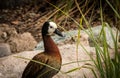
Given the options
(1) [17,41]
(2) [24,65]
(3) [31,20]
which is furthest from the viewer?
(3) [31,20]

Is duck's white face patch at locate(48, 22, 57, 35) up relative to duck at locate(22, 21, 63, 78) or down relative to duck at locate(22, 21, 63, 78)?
up

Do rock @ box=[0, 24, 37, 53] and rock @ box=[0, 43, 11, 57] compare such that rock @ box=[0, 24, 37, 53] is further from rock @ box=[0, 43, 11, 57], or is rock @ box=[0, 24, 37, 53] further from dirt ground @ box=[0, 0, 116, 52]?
rock @ box=[0, 43, 11, 57]

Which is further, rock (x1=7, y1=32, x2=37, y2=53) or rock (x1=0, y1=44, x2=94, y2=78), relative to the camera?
rock (x1=7, y1=32, x2=37, y2=53)

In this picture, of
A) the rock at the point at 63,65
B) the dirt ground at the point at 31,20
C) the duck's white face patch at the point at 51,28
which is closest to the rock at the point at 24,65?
the rock at the point at 63,65

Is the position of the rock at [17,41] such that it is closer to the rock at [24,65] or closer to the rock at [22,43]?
the rock at [22,43]

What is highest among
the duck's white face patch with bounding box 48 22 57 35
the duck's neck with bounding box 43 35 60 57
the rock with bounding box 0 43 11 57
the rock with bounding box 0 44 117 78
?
the duck's white face patch with bounding box 48 22 57 35

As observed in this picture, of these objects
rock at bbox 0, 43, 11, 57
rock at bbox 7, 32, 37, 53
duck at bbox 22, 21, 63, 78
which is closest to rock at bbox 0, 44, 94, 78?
duck at bbox 22, 21, 63, 78

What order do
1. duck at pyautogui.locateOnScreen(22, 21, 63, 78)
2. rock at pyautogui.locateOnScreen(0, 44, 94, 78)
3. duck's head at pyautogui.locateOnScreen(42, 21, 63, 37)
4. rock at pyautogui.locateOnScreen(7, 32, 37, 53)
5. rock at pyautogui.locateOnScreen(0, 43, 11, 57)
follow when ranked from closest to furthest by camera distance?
duck at pyautogui.locateOnScreen(22, 21, 63, 78) → duck's head at pyautogui.locateOnScreen(42, 21, 63, 37) → rock at pyautogui.locateOnScreen(0, 44, 94, 78) → rock at pyautogui.locateOnScreen(0, 43, 11, 57) → rock at pyautogui.locateOnScreen(7, 32, 37, 53)

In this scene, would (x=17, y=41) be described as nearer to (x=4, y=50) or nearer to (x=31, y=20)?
(x=4, y=50)

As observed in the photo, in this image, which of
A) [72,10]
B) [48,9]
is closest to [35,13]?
[48,9]

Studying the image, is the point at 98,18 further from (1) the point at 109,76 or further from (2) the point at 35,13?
(1) the point at 109,76

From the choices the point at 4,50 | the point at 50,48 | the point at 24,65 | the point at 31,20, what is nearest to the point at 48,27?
the point at 50,48

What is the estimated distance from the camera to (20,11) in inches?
338

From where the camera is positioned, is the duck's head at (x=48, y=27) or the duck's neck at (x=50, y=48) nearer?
the duck's neck at (x=50, y=48)
